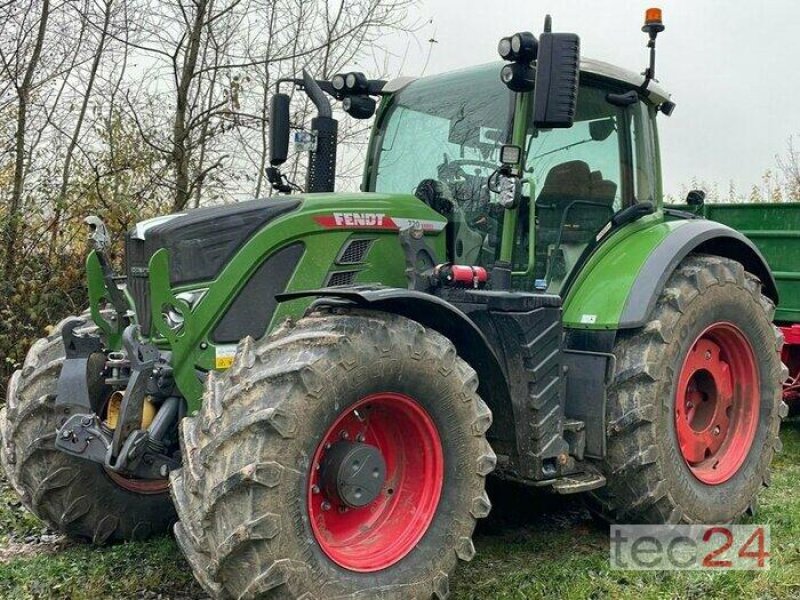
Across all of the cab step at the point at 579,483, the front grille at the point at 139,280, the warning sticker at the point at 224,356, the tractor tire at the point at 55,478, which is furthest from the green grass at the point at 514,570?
the front grille at the point at 139,280

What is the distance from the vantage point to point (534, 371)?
13.5 feet

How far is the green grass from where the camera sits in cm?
391

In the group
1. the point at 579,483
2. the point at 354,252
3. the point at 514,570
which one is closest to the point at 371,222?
the point at 354,252

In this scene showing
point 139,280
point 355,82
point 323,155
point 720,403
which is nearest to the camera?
point 139,280

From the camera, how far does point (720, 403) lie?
502cm

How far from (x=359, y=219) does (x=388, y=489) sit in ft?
4.34

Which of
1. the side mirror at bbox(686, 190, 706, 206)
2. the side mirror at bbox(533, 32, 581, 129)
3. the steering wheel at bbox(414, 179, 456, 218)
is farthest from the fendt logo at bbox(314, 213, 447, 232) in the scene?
the side mirror at bbox(686, 190, 706, 206)

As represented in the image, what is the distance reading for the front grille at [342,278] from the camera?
4184 millimetres

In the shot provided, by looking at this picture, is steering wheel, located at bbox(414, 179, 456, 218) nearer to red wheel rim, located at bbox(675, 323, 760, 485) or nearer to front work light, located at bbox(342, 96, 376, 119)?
front work light, located at bbox(342, 96, 376, 119)

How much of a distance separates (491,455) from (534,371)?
0.56 m

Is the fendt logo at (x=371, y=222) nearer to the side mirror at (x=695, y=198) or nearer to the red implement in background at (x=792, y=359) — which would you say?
the side mirror at (x=695, y=198)

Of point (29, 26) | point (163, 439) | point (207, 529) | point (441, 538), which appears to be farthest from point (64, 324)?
point (29, 26)

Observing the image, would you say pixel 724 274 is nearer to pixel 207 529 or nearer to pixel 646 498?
pixel 646 498

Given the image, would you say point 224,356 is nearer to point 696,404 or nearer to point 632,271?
point 632,271
